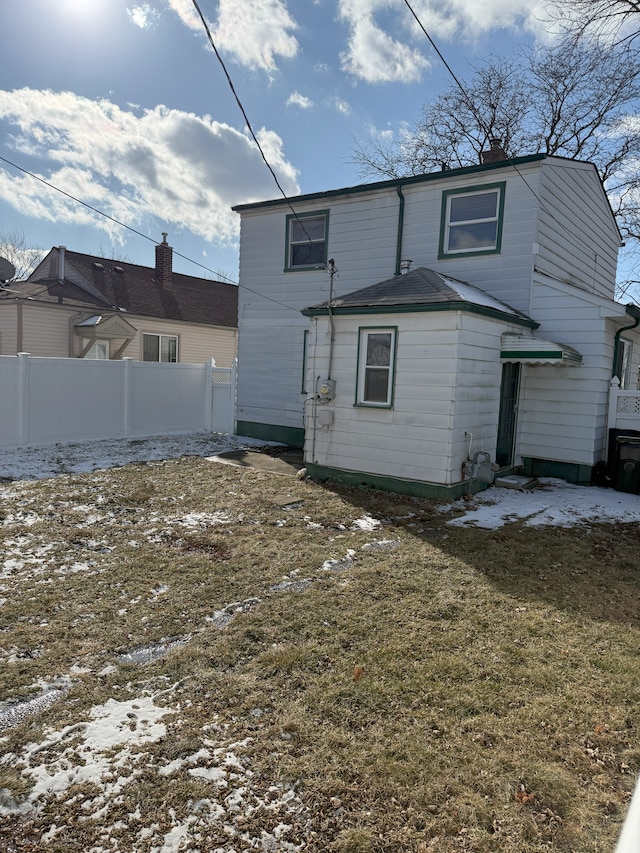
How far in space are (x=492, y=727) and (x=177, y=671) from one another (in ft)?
5.92

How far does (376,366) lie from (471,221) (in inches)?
154

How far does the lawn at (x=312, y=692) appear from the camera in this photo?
223 centimetres

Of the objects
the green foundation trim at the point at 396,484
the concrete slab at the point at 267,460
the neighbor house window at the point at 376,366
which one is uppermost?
the neighbor house window at the point at 376,366

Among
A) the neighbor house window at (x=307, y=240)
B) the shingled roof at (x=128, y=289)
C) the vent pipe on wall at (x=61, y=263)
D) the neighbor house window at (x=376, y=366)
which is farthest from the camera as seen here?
the vent pipe on wall at (x=61, y=263)

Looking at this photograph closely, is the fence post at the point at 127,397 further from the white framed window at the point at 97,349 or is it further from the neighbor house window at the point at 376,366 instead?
the white framed window at the point at 97,349

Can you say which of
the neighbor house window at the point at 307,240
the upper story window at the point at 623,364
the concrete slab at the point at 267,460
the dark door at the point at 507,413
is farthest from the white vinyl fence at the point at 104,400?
the upper story window at the point at 623,364

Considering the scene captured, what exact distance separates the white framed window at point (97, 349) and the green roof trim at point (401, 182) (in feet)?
27.5

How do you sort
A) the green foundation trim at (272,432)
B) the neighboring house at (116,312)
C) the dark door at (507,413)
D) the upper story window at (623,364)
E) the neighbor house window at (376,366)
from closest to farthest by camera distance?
1. the neighbor house window at (376,366)
2. the dark door at (507,413)
3. the upper story window at (623,364)
4. the green foundation trim at (272,432)
5. the neighboring house at (116,312)

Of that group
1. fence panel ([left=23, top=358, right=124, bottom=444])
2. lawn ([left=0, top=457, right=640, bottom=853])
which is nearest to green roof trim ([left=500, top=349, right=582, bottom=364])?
lawn ([left=0, top=457, right=640, bottom=853])

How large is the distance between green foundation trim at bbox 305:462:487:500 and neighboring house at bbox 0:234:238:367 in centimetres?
1233

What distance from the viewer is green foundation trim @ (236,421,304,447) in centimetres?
1247

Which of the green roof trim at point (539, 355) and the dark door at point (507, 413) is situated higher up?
the green roof trim at point (539, 355)

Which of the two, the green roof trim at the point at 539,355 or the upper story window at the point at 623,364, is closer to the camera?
the green roof trim at the point at 539,355

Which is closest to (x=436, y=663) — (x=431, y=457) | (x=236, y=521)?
(x=236, y=521)
